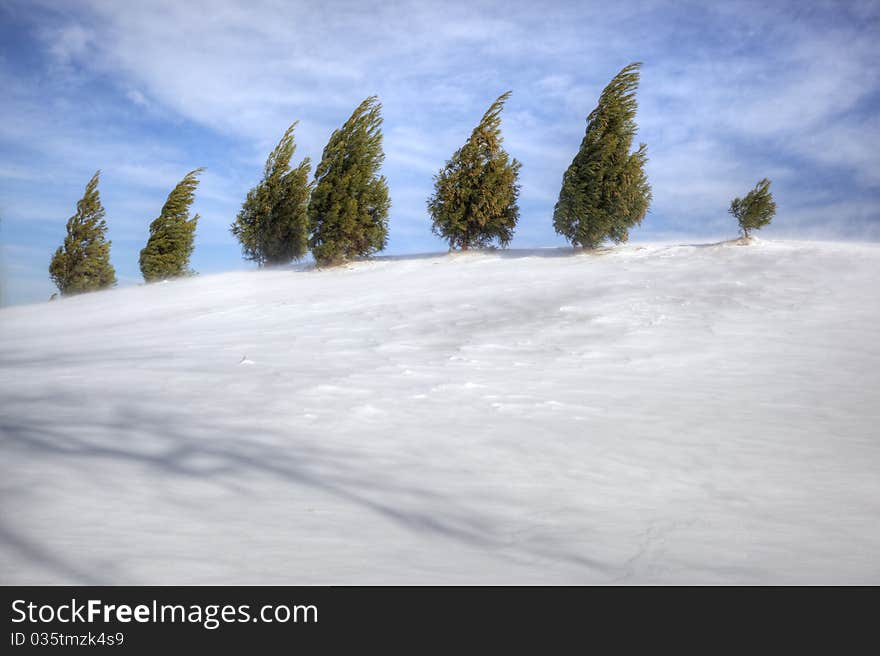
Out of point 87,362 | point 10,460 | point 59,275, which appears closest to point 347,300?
point 87,362

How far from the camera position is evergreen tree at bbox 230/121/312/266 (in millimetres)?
24062

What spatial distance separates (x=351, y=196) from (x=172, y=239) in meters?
8.69

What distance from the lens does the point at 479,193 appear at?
68.1ft

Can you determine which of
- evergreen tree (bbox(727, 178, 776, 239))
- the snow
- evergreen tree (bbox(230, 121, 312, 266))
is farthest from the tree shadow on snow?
evergreen tree (bbox(230, 121, 312, 266))

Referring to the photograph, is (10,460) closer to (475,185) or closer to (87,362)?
(87,362)

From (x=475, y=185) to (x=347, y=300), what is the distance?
9.46 metres

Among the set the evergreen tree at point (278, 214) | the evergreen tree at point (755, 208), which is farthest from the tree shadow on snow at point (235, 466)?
the evergreen tree at point (278, 214)

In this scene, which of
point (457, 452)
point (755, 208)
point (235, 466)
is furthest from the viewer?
point (755, 208)

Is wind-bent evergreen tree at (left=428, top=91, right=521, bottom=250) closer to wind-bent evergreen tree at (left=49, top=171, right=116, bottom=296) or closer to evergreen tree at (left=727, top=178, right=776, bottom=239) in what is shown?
evergreen tree at (left=727, top=178, right=776, bottom=239)

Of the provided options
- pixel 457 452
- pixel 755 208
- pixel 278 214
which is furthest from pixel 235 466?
pixel 278 214

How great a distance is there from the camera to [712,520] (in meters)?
2.79

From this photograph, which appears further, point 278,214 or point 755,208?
point 278,214

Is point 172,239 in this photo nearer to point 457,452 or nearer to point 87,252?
point 87,252

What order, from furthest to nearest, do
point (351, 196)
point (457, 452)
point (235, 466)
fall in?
1. point (351, 196)
2. point (457, 452)
3. point (235, 466)
